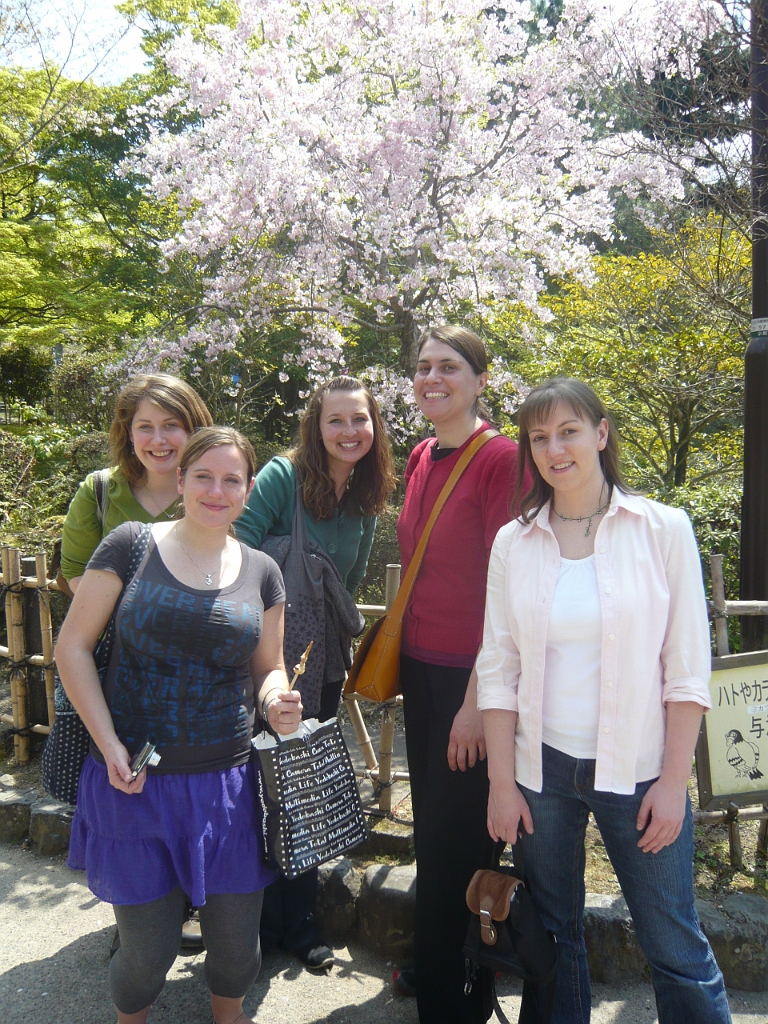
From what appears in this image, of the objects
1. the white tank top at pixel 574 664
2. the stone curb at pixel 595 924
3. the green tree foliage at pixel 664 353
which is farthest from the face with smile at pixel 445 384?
the green tree foliage at pixel 664 353

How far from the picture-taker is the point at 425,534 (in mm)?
2262

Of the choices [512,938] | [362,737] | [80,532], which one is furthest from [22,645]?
[512,938]

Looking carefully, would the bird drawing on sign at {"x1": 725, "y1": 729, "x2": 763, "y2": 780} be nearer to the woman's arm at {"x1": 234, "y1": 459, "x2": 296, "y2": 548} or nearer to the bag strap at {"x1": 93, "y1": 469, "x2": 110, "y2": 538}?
the woman's arm at {"x1": 234, "y1": 459, "x2": 296, "y2": 548}

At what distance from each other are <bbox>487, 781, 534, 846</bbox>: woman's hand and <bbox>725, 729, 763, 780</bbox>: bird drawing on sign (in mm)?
1258

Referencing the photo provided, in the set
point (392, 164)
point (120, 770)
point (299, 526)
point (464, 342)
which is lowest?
point (120, 770)

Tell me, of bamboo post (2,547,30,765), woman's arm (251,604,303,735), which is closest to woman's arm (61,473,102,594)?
woman's arm (251,604,303,735)

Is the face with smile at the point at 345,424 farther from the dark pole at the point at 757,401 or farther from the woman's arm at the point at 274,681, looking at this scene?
the dark pole at the point at 757,401

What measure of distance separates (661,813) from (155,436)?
6.04ft

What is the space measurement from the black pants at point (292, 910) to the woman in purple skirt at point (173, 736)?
1.92 feet

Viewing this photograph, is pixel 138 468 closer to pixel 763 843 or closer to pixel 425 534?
pixel 425 534

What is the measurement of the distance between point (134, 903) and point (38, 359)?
13.2 metres

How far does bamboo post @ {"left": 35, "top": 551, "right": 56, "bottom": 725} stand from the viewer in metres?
3.77

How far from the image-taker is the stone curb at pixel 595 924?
8.00 ft

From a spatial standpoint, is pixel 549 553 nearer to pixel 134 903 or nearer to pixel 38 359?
pixel 134 903
